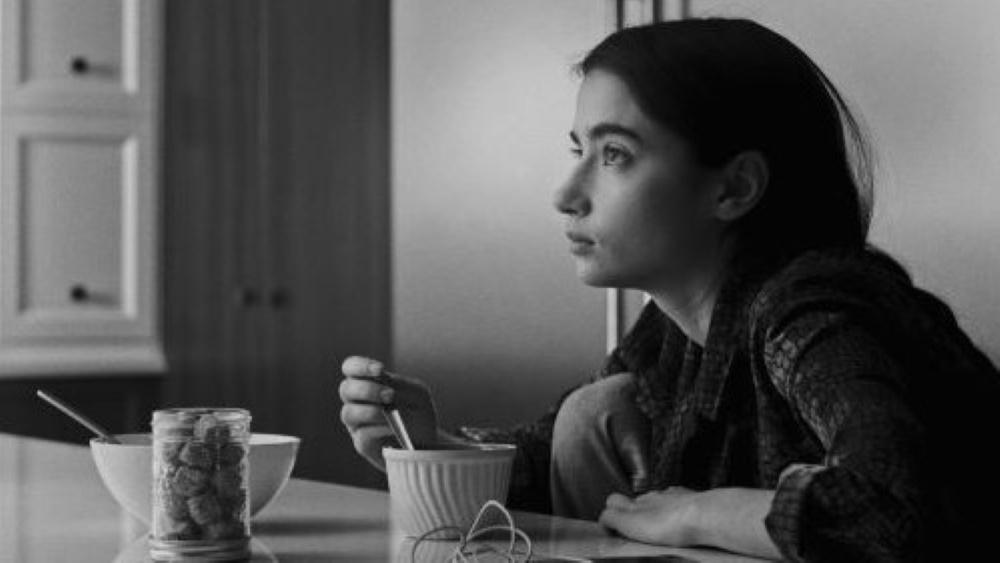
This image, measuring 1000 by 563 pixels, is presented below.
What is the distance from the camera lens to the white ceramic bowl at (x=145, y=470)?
3.99 feet

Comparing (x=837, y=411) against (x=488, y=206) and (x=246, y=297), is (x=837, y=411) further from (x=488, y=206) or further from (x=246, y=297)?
(x=246, y=297)

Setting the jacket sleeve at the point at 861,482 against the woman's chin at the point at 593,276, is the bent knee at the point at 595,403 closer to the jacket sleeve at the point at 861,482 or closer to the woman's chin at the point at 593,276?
the woman's chin at the point at 593,276

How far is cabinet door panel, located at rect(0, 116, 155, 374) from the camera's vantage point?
9.78 ft

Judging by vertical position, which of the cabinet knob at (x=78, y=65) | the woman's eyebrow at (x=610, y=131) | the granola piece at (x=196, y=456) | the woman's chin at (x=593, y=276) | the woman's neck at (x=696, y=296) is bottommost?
the granola piece at (x=196, y=456)

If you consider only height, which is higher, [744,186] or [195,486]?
[744,186]

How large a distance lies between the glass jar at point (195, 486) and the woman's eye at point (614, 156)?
1.75ft

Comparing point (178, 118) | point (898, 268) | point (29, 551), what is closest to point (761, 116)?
point (898, 268)

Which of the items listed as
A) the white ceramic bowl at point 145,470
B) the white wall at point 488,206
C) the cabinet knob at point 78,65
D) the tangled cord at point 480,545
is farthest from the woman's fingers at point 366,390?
the cabinet knob at point 78,65

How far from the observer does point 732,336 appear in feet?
4.75

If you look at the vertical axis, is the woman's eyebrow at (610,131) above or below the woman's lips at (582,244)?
above

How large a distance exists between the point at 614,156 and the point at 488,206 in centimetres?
113

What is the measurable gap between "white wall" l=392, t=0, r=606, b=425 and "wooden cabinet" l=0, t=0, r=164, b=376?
1.56 ft

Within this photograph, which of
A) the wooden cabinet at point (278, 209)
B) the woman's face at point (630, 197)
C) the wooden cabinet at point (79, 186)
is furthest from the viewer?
the wooden cabinet at point (278, 209)

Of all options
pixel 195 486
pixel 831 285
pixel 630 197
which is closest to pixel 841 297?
pixel 831 285
